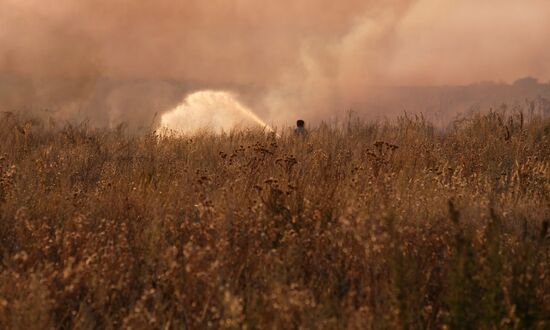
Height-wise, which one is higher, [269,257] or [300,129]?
[300,129]

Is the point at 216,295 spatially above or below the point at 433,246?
below

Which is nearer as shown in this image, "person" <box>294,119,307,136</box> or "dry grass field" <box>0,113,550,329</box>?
"dry grass field" <box>0,113,550,329</box>

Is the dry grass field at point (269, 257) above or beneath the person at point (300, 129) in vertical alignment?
beneath

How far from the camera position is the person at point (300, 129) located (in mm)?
10402

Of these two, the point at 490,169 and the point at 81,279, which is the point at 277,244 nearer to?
the point at 81,279

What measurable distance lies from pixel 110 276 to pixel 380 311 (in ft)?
5.42

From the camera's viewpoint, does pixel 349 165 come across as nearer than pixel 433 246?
No

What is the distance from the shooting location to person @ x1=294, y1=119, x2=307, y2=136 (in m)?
10.4

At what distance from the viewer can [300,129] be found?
35.7ft

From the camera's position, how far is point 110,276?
3.49 m

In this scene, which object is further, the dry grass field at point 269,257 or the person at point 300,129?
the person at point 300,129

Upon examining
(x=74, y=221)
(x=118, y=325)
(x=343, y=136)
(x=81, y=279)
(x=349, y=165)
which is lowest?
(x=118, y=325)

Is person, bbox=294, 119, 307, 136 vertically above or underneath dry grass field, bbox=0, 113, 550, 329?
above

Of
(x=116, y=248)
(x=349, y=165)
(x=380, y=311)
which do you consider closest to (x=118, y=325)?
(x=116, y=248)
